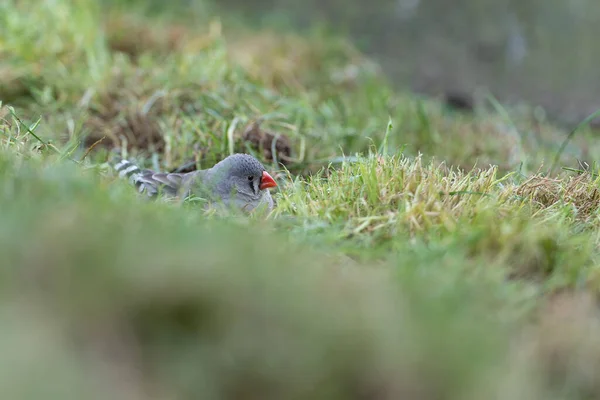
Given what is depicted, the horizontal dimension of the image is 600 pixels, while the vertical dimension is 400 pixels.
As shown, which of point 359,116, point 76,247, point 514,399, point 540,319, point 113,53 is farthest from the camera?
point 113,53

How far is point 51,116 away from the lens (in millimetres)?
5312

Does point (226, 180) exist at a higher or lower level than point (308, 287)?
lower

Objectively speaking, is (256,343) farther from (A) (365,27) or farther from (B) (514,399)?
(A) (365,27)

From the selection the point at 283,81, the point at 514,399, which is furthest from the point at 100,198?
the point at 283,81

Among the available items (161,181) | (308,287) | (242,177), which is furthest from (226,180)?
(308,287)

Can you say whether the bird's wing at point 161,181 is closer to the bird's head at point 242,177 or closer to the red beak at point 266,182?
the bird's head at point 242,177

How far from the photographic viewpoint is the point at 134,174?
412cm

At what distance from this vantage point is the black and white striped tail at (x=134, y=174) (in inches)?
154

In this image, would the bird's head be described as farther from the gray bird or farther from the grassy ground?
the grassy ground

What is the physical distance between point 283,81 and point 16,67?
2.54m

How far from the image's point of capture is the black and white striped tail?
12.9ft

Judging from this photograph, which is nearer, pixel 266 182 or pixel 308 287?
pixel 308 287

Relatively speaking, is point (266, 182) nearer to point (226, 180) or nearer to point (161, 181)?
point (226, 180)

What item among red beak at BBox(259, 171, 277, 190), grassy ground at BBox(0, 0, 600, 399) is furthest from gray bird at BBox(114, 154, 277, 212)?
grassy ground at BBox(0, 0, 600, 399)
